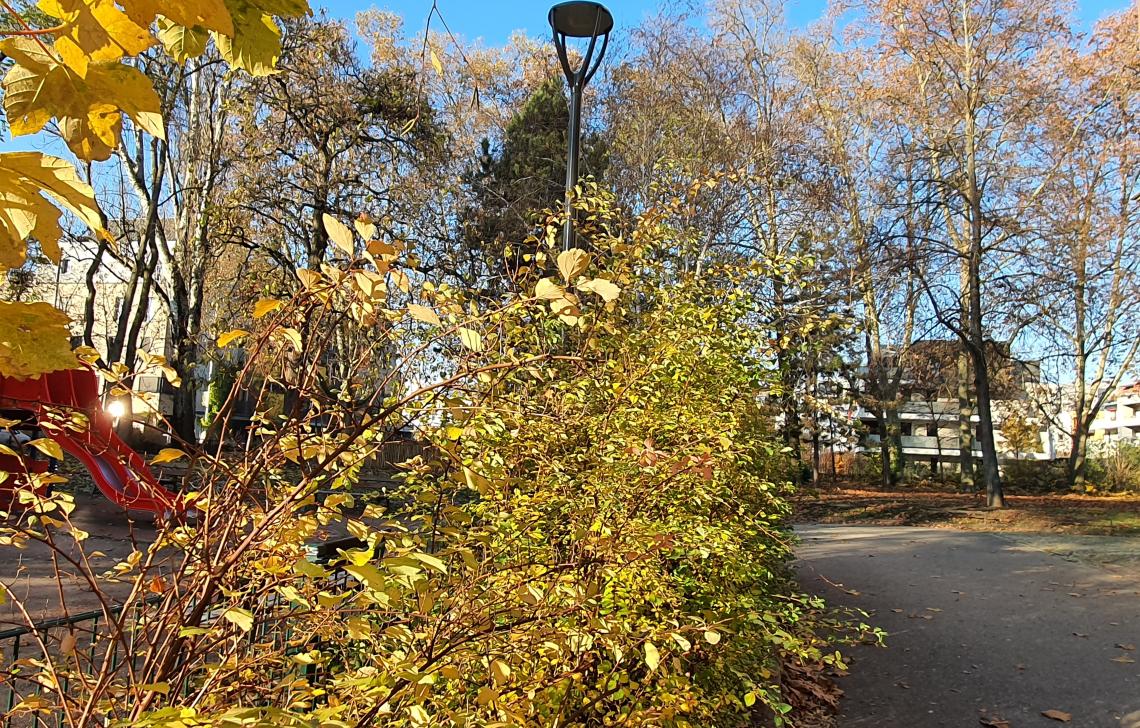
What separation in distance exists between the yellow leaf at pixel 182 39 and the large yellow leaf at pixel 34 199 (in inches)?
12.6

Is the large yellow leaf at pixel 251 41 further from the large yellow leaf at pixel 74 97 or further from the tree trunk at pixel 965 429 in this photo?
the tree trunk at pixel 965 429

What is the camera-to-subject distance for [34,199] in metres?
0.66

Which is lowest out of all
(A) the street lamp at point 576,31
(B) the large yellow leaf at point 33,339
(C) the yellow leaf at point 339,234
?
(B) the large yellow leaf at point 33,339

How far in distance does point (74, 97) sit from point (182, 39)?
0.92 feet

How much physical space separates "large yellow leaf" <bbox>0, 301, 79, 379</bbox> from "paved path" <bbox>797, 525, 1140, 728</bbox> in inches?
116

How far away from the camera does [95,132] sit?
0.74 m

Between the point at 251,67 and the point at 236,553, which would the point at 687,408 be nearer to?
the point at 236,553

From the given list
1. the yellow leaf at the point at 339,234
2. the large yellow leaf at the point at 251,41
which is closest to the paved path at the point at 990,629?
the yellow leaf at the point at 339,234

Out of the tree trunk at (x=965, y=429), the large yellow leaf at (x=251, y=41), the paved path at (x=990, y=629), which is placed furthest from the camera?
the tree trunk at (x=965, y=429)

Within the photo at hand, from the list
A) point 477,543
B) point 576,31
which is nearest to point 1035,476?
point 576,31

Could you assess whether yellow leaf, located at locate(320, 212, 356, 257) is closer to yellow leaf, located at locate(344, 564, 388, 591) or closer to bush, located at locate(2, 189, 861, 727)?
bush, located at locate(2, 189, 861, 727)

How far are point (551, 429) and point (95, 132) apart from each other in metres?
2.46

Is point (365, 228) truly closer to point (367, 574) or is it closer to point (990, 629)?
point (367, 574)

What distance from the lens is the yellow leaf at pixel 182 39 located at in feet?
2.98
